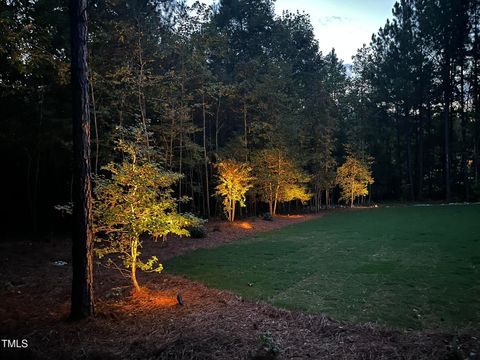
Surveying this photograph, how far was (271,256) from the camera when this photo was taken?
9.95 metres

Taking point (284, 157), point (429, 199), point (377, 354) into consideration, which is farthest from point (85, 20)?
point (429, 199)

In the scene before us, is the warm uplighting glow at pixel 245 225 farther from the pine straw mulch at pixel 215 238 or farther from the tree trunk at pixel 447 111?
the tree trunk at pixel 447 111

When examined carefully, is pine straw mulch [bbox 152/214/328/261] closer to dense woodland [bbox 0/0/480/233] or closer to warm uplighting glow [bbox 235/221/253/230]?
warm uplighting glow [bbox 235/221/253/230]

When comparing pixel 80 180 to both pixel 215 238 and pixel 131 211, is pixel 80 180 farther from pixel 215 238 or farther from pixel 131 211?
pixel 215 238

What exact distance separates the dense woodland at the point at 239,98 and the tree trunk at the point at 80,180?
113 cm

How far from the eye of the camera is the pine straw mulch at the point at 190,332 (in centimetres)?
355

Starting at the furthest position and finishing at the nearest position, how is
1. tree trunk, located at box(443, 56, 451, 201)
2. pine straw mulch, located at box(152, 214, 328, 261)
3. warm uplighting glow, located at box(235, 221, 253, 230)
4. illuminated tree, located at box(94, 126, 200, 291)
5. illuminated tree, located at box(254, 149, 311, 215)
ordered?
tree trunk, located at box(443, 56, 451, 201)
illuminated tree, located at box(254, 149, 311, 215)
warm uplighting glow, located at box(235, 221, 253, 230)
pine straw mulch, located at box(152, 214, 328, 261)
illuminated tree, located at box(94, 126, 200, 291)

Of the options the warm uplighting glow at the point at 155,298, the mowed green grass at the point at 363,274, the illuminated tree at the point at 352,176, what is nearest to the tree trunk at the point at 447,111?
the illuminated tree at the point at 352,176

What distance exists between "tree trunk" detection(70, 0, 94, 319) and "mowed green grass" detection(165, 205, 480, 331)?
2.98 meters

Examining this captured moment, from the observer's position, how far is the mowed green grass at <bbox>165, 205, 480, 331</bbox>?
5.11m

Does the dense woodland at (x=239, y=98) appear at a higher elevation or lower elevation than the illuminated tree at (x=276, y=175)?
higher

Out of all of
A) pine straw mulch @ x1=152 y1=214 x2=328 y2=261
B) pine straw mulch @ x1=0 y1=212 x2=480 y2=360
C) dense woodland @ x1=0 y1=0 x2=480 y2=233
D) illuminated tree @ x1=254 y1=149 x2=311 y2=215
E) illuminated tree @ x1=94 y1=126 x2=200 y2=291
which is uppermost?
dense woodland @ x1=0 y1=0 x2=480 y2=233

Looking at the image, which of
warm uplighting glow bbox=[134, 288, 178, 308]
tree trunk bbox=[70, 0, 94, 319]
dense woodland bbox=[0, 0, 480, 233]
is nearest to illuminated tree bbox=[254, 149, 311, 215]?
dense woodland bbox=[0, 0, 480, 233]

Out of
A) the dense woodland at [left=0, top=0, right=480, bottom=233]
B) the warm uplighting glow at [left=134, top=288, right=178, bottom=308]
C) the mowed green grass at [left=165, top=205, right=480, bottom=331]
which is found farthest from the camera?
the dense woodland at [left=0, top=0, right=480, bottom=233]
